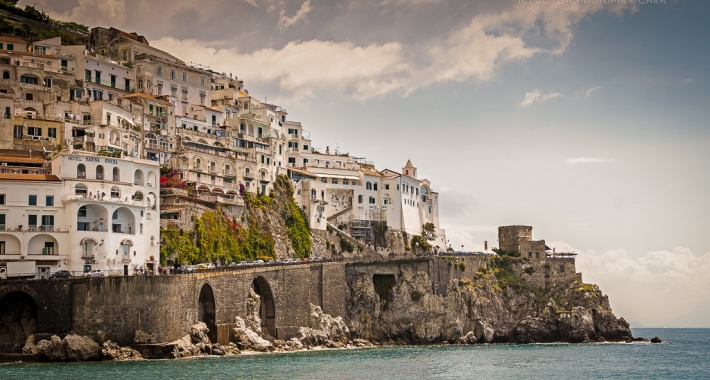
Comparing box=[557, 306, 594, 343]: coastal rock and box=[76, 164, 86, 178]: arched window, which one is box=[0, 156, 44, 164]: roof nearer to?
box=[76, 164, 86, 178]: arched window

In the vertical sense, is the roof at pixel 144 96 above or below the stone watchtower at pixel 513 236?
above

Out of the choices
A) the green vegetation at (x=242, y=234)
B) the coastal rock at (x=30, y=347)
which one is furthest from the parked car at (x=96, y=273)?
the green vegetation at (x=242, y=234)

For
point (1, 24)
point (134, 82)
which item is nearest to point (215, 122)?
point (134, 82)

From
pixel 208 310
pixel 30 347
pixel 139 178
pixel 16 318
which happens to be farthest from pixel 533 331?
pixel 30 347

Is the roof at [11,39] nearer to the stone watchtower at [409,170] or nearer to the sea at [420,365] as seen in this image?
the sea at [420,365]

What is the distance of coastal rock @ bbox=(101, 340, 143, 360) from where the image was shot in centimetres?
7175

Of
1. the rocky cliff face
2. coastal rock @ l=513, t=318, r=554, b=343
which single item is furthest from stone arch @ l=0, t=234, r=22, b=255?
coastal rock @ l=513, t=318, r=554, b=343

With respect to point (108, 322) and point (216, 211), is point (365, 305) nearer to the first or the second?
point (216, 211)

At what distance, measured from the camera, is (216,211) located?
95.0 meters

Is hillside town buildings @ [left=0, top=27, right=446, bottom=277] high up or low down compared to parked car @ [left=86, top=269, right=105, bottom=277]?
up

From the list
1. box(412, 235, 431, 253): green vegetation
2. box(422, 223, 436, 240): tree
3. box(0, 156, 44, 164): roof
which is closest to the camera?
box(0, 156, 44, 164): roof

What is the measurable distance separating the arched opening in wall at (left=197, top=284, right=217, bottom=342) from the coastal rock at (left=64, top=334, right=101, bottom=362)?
11.0 metres

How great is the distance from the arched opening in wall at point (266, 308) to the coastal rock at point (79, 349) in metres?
20.7

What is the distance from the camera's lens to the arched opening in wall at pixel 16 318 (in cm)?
7312
